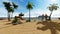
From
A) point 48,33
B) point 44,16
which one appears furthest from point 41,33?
point 44,16

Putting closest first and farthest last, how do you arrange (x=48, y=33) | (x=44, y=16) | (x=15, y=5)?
(x=48, y=33), (x=44, y=16), (x=15, y=5)

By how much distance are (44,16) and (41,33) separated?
26193mm

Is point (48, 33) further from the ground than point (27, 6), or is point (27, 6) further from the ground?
point (27, 6)

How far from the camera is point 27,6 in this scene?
5703 centimetres

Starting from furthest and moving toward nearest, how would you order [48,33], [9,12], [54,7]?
[9,12], [54,7], [48,33]

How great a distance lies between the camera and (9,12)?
6838 centimetres

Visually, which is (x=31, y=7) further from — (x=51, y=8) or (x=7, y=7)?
(x=7, y=7)

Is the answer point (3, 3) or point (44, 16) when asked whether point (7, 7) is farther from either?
point (44, 16)

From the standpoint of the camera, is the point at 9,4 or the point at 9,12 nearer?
the point at 9,4

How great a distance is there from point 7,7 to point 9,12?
545 centimetres

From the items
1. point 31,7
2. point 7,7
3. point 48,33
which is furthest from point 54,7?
point 48,33

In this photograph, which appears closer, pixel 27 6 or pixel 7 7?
pixel 27 6

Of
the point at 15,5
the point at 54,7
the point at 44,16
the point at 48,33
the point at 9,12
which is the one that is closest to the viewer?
the point at 48,33

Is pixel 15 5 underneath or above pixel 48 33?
above
